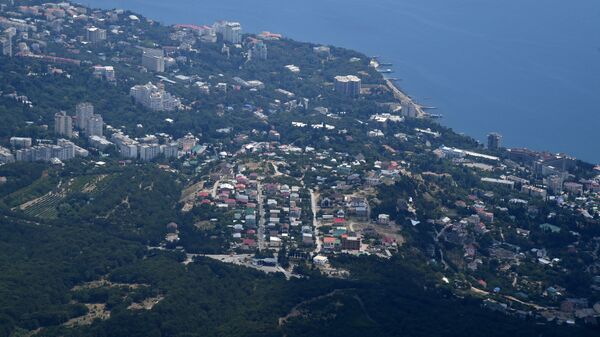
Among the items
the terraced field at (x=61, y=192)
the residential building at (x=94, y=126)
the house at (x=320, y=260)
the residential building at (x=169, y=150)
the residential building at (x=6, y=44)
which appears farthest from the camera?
the residential building at (x=6, y=44)

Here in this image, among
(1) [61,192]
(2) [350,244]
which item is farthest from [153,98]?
(2) [350,244]

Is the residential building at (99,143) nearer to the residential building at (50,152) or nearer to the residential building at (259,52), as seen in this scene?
the residential building at (50,152)

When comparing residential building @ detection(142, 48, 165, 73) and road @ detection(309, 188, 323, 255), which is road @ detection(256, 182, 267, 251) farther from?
residential building @ detection(142, 48, 165, 73)

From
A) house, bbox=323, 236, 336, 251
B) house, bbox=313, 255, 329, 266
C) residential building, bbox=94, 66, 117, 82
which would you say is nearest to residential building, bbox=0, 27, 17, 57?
residential building, bbox=94, 66, 117, 82

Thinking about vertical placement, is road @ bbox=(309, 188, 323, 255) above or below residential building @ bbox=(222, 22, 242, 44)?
below

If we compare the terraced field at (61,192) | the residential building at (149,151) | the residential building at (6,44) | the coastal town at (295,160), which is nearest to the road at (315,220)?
the coastal town at (295,160)

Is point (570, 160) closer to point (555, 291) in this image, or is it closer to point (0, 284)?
point (555, 291)

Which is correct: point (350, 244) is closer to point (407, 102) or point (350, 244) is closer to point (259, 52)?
point (407, 102)
